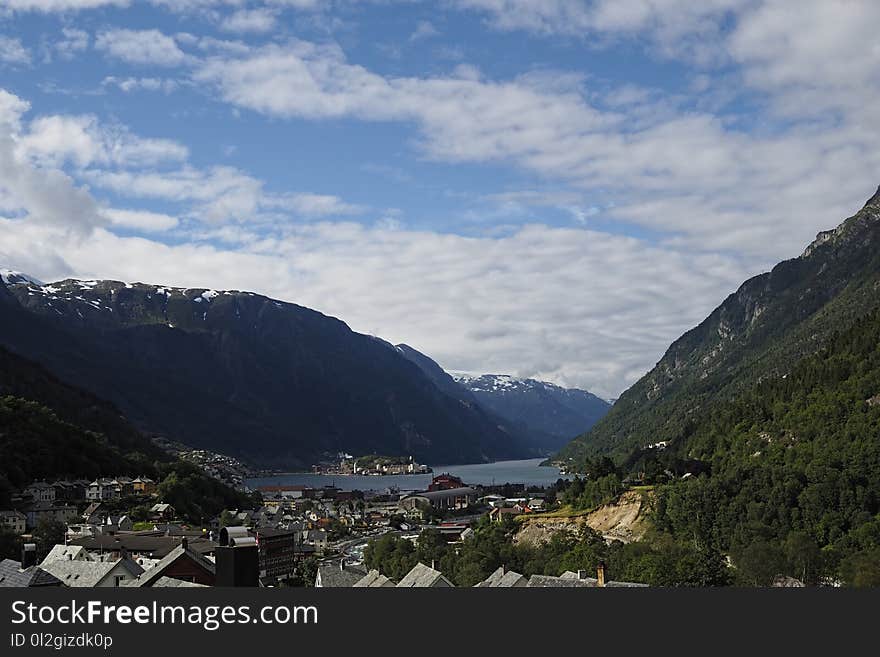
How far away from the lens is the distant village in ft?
130

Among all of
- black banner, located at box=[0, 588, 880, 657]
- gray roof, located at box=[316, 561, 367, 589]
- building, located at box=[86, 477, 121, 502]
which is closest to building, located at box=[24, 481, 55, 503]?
building, located at box=[86, 477, 121, 502]

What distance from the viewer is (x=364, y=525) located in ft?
502

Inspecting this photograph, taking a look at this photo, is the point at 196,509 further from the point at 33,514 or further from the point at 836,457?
the point at 836,457

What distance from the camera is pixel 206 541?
67938 millimetres

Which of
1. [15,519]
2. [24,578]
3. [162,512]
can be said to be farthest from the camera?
[162,512]

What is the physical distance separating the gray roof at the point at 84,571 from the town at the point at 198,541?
0.23ft

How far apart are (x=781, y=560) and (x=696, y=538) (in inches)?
717

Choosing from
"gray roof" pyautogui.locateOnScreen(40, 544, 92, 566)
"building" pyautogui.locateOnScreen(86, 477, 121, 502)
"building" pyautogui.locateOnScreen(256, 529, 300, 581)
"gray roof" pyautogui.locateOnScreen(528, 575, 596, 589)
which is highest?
"building" pyautogui.locateOnScreen(86, 477, 121, 502)

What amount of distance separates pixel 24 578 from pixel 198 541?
31446 mm

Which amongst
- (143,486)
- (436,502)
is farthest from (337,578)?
(436,502)

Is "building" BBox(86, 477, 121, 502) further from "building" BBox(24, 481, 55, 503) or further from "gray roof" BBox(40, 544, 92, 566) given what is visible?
"gray roof" BBox(40, 544, 92, 566)

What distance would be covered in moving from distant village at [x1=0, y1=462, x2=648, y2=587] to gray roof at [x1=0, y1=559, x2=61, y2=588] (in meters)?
0.07

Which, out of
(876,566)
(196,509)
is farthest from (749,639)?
(196,509)

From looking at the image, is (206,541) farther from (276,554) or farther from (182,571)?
(182,571)
